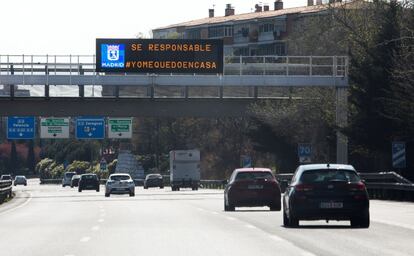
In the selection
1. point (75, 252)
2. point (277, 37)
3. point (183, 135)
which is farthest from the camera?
point (277, 37)

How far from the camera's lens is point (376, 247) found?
2009 cm

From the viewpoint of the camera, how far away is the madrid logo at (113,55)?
208ft

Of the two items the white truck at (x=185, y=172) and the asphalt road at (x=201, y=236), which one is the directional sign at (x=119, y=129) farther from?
the asphalt road at (x=201, y=236)

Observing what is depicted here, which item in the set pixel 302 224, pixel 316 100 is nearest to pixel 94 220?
pixel 302 224

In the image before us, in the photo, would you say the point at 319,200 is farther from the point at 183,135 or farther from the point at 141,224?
the point at 183,135

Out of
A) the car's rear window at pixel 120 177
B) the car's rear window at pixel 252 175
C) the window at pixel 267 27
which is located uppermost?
the window at pixel 267 27

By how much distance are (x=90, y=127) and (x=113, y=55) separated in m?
21.4

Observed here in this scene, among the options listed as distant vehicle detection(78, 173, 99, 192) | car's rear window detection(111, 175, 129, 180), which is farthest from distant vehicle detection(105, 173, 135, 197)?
distant vehicle detection(78, 173, 99, 192)

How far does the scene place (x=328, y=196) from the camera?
26312 mm

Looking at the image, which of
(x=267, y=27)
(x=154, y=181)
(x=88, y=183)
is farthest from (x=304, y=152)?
(x=267, y=27)

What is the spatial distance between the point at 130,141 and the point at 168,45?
8525 centimetres

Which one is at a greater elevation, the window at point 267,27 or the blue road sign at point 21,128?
the window at point 267,27

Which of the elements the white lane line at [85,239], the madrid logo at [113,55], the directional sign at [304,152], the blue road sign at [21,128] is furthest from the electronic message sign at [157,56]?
the white lane line at [85,239]

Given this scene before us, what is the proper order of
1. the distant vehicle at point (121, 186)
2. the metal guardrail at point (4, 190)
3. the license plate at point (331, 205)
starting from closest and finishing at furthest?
1. the license plate at point (331, 205)
2. the metal guardrail at point (4, 190)
3. the distant vehicle at point (121, 186)
